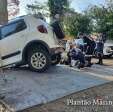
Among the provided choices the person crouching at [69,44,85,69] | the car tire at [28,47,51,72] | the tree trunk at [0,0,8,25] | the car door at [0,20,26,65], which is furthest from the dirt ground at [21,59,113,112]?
the tree trunk at [0,0,8,25]

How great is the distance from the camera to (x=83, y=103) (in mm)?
6746

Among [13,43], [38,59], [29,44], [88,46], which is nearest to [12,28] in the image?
[13,43]

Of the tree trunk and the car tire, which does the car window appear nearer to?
the car tire

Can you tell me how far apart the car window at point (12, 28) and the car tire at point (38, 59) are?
0.80 m

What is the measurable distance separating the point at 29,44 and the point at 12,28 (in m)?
0.82

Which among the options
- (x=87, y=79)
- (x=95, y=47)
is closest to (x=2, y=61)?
(x=87, y=79)

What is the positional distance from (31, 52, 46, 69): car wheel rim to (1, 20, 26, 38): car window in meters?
0.97

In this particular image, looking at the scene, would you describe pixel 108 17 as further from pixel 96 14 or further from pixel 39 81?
pixel 39 81

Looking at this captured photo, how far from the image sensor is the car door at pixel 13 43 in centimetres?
1054

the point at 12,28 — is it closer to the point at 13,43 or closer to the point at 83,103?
the point at 13,43

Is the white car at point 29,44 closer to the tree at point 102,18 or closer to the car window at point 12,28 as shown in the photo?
the car window at point 12,28

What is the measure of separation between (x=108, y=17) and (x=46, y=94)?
68.1 ft

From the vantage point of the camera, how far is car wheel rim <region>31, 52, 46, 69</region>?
1038cm

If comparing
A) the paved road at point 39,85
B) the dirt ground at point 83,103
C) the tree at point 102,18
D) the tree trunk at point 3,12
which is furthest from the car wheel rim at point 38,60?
the tree at point 102,18
